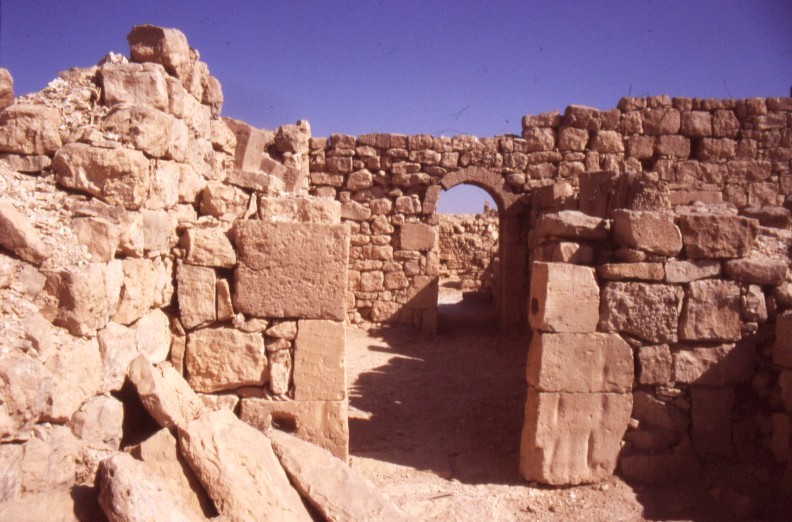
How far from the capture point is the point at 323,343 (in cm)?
383

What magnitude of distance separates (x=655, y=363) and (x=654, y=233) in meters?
1.09

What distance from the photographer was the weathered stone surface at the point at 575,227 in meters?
4.79

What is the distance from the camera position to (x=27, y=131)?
120 inches

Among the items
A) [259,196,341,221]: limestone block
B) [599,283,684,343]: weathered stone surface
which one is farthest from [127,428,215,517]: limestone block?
[599,283,684,343]: weathered stone surface

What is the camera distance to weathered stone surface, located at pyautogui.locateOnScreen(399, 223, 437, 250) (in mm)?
10391

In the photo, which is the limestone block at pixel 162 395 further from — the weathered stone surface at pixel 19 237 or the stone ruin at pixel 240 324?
the weathered stone surface at pixel 19 237

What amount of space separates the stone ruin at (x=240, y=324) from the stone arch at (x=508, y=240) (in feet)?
13.7

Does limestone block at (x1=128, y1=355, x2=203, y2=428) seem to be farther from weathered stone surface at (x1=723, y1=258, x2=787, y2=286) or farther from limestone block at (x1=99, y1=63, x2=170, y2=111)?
weathered stone surface at (x1=723, y1=258, x2=787, y2=286)

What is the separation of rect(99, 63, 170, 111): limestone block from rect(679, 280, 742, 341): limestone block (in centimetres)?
438

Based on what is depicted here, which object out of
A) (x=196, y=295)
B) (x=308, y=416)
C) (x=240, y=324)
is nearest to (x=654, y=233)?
(x=308, y=416)

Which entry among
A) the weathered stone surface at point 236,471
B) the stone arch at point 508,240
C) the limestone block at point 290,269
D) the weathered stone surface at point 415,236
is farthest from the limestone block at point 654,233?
the weathered stone surface at point 415,236

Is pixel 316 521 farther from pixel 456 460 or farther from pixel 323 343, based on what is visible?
pixel 456 460

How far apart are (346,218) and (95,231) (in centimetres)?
762

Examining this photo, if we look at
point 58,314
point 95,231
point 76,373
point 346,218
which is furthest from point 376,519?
point 346,218
